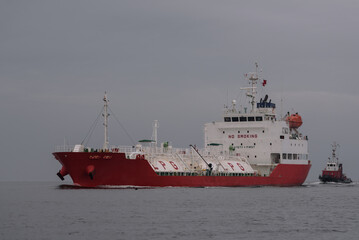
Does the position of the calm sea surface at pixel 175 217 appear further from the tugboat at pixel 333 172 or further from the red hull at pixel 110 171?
the tugboat at pixel 333 172

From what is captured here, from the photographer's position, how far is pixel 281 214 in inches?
1790

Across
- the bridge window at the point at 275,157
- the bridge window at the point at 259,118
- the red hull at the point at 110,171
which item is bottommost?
the red hull at the point at 110,171

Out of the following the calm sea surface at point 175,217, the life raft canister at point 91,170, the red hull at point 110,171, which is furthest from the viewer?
the red hull at point 110,171

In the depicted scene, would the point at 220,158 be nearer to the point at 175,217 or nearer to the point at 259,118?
the point at 259,118

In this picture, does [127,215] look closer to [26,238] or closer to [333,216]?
[26,238]

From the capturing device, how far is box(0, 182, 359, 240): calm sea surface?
3566 centimetres

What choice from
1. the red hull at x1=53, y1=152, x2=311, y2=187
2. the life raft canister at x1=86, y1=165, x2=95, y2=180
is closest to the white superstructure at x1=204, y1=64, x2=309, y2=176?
the red hull at x1=53, y1=152, x2=311, y2=187

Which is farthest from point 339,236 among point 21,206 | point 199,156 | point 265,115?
point 265,115

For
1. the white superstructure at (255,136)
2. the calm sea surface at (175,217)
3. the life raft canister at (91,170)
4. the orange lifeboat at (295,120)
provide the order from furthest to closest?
1. the orange lifeboat at (295,120)
2. the white superstructure at (255,136)
3. the life raft canister at (91,170)
4. the calm sea surface at (175,217)

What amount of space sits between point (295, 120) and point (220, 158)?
15632 mm

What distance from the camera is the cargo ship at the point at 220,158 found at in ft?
193

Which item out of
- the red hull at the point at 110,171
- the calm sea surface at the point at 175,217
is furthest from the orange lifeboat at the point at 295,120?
the calm sea surface at the point at 175,217

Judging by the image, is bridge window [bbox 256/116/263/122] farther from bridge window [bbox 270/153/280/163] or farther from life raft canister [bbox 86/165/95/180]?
life raft canister [bbox 86/165/95/180]

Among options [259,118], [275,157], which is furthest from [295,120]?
[259,118]
